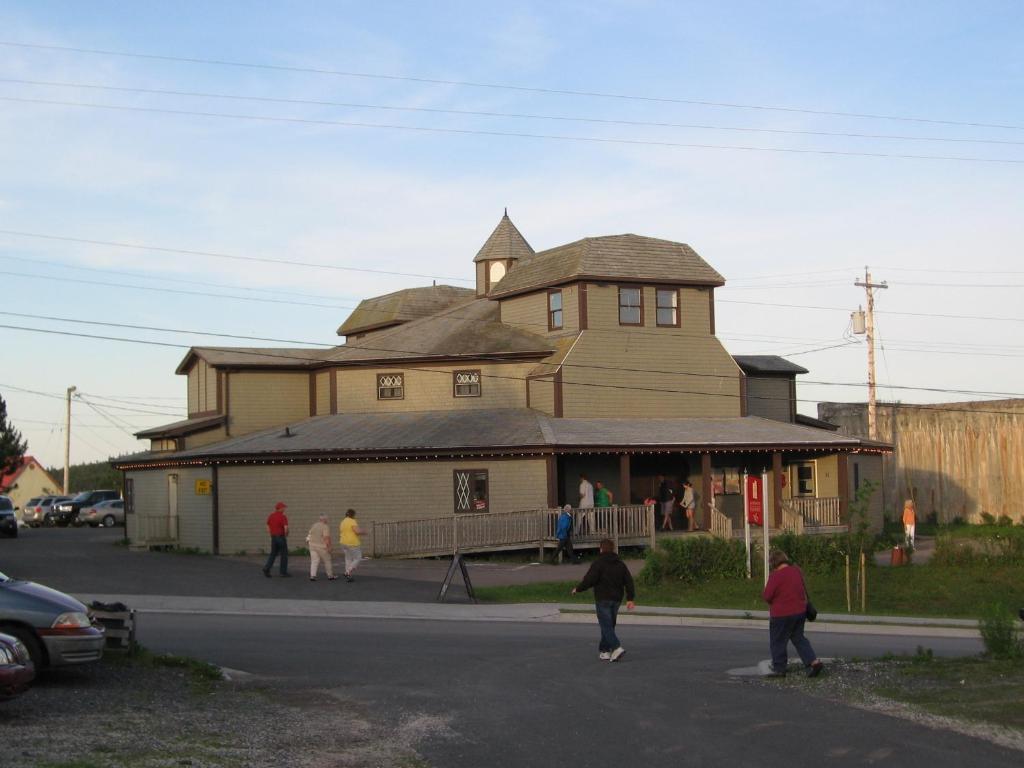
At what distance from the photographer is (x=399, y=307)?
165 ft

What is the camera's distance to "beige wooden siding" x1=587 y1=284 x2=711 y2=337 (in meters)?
40.0

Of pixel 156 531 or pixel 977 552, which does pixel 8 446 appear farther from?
pixel 977 552

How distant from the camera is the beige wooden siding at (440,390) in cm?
4075

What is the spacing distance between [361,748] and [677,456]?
1226 inches

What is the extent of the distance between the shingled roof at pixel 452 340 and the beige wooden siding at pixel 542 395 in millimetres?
1035

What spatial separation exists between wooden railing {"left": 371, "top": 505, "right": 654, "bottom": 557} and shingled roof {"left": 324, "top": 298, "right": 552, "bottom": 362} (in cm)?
683

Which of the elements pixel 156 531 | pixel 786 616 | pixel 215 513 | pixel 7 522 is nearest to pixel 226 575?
pixel 215 513

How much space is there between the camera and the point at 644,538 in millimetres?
36250

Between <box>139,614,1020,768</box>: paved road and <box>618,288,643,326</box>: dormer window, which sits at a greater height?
<box>618,288,643,326</box>: dormer window

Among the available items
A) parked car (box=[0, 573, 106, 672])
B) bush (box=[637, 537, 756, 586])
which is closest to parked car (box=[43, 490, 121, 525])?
bush (box=[637, 537, 756, 586])

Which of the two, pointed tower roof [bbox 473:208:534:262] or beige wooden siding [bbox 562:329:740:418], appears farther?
pointed tower roof [bbox 473:208:534:262]

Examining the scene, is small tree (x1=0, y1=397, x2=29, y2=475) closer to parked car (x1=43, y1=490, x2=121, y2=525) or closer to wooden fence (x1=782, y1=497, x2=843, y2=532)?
parked car (x1=43, y1=490, x2=121, y2=525)

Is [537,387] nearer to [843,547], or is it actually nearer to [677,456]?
[677,456]

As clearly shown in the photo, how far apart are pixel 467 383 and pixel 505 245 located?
9.70m
